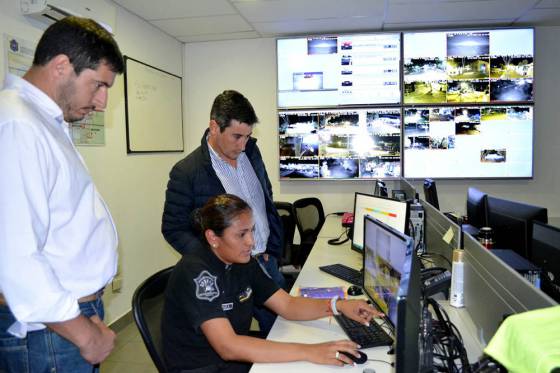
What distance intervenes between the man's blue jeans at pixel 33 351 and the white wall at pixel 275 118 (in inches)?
131

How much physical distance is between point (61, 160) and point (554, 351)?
1.15 meters

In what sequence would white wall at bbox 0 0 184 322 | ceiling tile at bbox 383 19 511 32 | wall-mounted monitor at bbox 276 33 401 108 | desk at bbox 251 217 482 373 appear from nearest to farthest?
1. desk at bbox 251 217 482 373
2. white wall at bbox 0 0 184 322
3. ceiling tile at bbox 383 19 511 32
4. wall-mounted monitor at bbox 276 33 401 108

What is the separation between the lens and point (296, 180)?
14.2 feet

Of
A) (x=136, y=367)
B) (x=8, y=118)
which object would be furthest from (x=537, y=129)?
(x=8, y=118)

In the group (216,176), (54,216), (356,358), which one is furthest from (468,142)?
(54,216)

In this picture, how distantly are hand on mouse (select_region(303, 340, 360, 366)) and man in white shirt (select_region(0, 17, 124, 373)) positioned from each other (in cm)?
61

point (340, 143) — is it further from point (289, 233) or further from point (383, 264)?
point (383, 264)

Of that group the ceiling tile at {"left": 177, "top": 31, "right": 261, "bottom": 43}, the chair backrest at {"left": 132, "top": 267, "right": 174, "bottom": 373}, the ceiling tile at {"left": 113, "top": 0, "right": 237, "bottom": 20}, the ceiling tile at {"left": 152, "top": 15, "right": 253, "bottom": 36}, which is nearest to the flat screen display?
the chair backrest at {"left": 132, "top": 267, "right": 174, "bottom": 373}

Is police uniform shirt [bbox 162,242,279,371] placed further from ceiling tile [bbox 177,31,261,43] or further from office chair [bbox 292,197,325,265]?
ceiling tile [bbox 177,31,261,43]

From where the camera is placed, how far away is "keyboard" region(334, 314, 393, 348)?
1.46m

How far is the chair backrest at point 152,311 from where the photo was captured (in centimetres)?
138

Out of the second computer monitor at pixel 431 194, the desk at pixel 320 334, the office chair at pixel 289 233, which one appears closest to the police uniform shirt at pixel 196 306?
the desk at pixel 320 334

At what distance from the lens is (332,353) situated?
1325 mm

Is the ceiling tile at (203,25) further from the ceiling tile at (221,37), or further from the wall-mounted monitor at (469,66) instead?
the wall-mounted monitor at (469,66)
